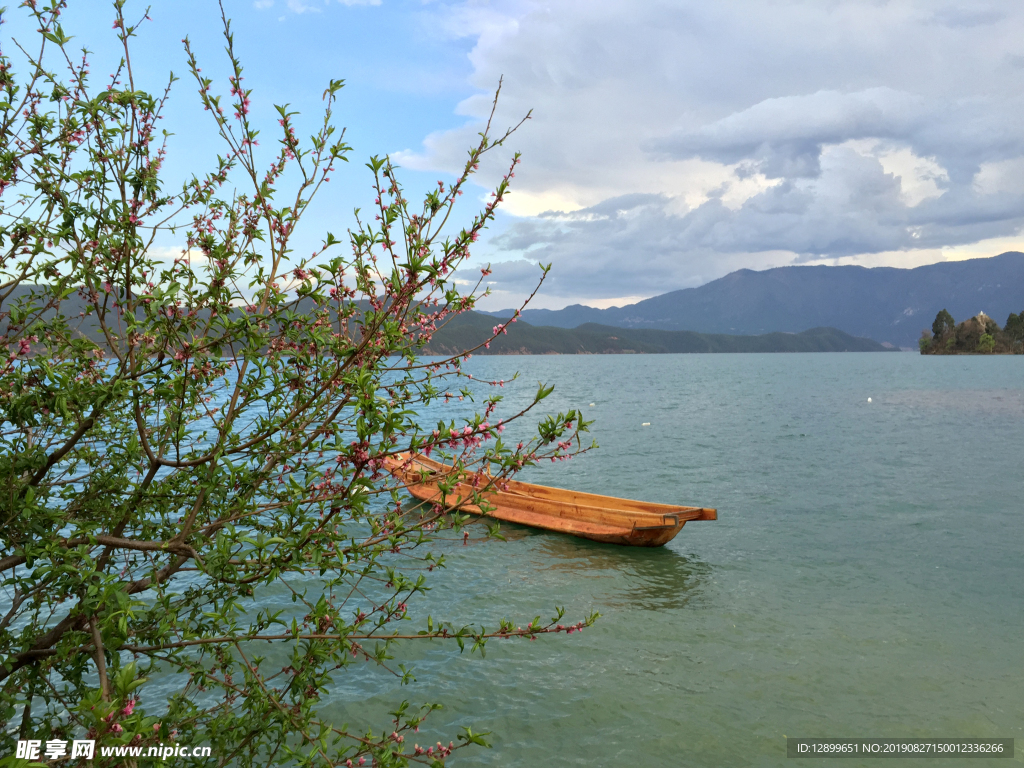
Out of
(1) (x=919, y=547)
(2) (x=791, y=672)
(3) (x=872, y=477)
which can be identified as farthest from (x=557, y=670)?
(3) (x=872, y=477)

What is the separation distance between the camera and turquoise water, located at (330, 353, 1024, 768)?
9.70 m

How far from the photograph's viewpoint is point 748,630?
13.0m

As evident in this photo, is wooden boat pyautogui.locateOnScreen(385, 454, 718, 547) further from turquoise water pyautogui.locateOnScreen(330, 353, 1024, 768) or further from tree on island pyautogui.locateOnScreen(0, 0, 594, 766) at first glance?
tree on island pyautogui.locateOnScreen(0, 0, 594, 766)

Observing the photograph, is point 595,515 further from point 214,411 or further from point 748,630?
point 214,411

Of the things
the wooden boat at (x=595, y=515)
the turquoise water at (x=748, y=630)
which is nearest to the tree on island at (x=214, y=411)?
the turquoise water at (x=748, y=630)

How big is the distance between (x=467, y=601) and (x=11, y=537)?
11393 millimetres

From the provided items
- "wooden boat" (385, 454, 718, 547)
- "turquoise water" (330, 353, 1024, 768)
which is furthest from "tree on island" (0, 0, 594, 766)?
"wooden boat" (385, 454, 718, 547)

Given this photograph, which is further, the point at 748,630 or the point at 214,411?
the point at 748,630

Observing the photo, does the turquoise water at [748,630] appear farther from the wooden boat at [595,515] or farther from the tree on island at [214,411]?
the tree on island at [214,411]

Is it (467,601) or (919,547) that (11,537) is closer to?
(467,601)

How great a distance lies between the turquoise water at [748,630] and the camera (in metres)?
9.70

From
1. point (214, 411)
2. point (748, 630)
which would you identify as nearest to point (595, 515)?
point (748, 630)

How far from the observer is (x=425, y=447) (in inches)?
153

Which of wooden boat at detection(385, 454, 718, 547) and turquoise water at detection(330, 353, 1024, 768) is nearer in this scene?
turquoise water at detection(330, 353, 1024, 768)
